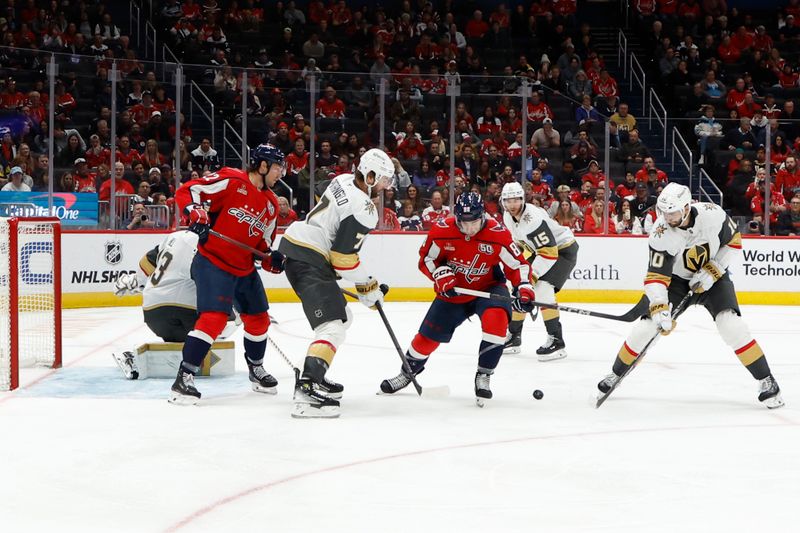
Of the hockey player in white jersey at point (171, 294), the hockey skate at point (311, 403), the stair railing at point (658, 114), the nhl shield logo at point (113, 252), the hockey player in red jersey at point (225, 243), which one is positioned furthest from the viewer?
the stair railing at point (658, 114)

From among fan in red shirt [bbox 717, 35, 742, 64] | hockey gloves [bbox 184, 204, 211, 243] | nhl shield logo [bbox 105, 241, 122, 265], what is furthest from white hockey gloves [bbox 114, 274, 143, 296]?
fan in red shirt [bbox 717, 35, 742, 64]

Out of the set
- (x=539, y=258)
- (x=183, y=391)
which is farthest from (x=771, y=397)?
(x=183, y=391)


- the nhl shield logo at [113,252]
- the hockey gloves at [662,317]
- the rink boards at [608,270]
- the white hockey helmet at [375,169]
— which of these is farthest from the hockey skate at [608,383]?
the nhl shield logo at [113,252]

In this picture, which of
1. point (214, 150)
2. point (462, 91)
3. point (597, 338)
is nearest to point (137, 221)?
point (214, 150)

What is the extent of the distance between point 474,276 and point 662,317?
2.96 ft

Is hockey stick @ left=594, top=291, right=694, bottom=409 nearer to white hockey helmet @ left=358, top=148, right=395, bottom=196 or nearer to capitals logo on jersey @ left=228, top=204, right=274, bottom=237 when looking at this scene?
white hockey helmet @ left=358, top=148, right=395, bottom=196

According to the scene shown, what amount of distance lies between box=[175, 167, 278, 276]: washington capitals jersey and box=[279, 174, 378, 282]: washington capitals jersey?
227 millimetres

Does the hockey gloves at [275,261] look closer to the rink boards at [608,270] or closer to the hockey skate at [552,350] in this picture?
the hockey skate at [552,350]

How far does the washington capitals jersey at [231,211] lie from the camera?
16.0ft

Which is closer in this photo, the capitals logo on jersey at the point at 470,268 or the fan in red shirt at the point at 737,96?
the capitals logo on jersey at the point at 470,268

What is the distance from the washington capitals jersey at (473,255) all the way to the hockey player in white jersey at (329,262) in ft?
1.42

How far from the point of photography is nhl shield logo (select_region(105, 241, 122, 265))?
976 centimetres

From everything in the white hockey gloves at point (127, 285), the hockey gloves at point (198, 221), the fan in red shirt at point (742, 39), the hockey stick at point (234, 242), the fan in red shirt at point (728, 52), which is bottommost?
the white hockey gloves at point (127, 285)

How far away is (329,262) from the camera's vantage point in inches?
189
